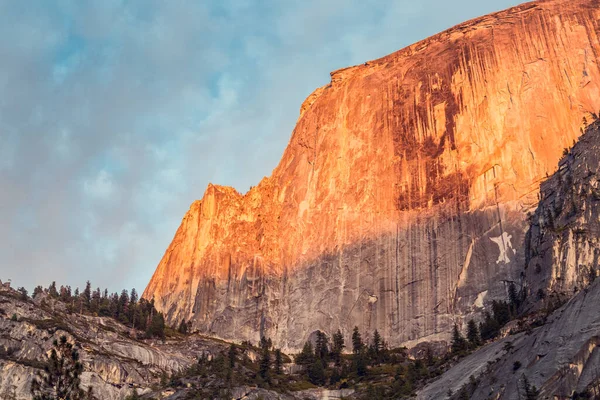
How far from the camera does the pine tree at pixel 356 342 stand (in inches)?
6029

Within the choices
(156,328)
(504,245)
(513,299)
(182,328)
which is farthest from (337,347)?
(182,328)

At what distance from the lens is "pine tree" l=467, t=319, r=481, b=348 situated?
134m

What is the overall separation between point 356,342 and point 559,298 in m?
41.7

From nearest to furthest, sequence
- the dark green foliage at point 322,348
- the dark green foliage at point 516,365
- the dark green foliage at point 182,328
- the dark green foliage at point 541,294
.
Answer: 1. the dark green foliage at point 516,365
2. the dark green foliage at point 541,294
3. the dark green foliage at point 322,348
4. the dark green foliage at point 182,328

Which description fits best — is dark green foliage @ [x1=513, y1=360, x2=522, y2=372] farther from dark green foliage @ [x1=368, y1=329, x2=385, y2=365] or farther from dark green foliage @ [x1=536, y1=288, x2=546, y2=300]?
dark green foliage @ [x1=368, y1=329, x2=385, y2=365]

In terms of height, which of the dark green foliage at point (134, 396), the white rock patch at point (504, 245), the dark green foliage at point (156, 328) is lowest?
the dark green foliage at point (134, 396)

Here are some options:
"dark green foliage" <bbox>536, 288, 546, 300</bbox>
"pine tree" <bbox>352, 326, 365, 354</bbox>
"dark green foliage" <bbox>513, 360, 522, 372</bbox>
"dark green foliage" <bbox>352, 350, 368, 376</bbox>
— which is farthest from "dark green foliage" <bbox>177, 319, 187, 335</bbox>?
"dark green foliage" <bbox>513, 360, 522, 372</bbox>

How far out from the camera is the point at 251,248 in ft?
598

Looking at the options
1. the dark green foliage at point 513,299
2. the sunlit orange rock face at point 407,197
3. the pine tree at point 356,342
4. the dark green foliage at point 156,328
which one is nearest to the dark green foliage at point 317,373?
the pine tree at point 356,342

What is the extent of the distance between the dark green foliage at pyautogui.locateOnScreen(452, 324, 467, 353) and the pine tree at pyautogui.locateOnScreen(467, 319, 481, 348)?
1061 millimetres

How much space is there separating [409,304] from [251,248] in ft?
128

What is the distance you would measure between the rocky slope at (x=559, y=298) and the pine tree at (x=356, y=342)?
97.5 feet

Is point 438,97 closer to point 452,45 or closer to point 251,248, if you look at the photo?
point 452,45

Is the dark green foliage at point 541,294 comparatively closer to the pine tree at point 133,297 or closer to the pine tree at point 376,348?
the pine tree at point 376,348
